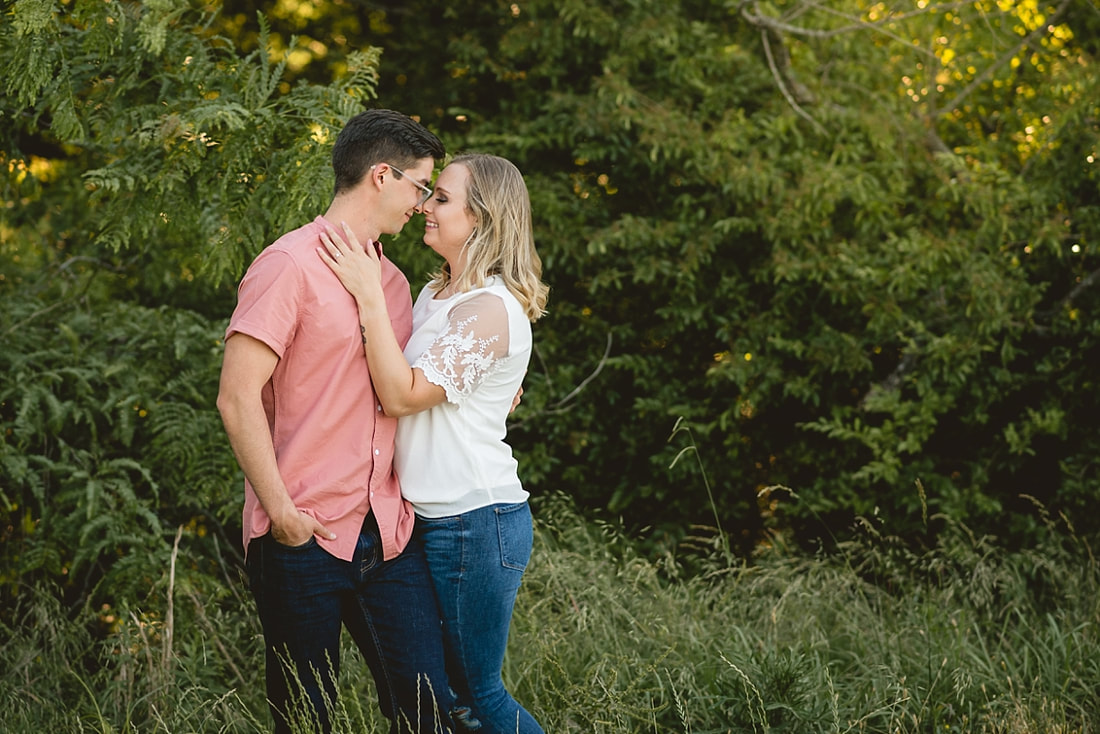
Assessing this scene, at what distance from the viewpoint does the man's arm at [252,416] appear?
7.62 feet

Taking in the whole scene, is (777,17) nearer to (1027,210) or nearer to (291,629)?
(1027,210)

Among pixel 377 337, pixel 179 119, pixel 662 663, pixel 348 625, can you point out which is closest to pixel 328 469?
pixel 377 337

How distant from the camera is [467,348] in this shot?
253cm

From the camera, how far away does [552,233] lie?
18.7 ft

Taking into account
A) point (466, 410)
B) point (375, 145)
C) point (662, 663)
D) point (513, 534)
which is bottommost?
point (662, 663)

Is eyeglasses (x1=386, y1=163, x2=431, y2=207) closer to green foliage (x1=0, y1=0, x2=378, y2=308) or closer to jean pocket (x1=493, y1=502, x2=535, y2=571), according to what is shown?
green foliage (x1=0, y1=0, x2=378, y2=308)

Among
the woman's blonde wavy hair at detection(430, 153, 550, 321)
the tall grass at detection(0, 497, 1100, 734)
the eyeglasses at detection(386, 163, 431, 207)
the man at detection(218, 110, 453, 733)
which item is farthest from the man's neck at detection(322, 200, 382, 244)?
the tall grass at detection(0, 497, 1100, 734)

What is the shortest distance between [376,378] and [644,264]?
339cm

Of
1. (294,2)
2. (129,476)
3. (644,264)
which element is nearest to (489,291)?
(129,476)

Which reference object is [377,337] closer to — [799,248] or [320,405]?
[320,405]

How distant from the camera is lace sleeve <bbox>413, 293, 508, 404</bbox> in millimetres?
2502

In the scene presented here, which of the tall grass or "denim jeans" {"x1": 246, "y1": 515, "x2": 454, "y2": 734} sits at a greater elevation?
"denim jeans" {"x1": 246, "y1": 515, "x2": 454, "y2": 734}

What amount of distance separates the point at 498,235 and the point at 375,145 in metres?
0.39

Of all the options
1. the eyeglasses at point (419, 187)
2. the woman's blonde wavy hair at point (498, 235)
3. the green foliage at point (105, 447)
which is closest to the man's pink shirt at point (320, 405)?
the eyeglasses at point (419, 187)
